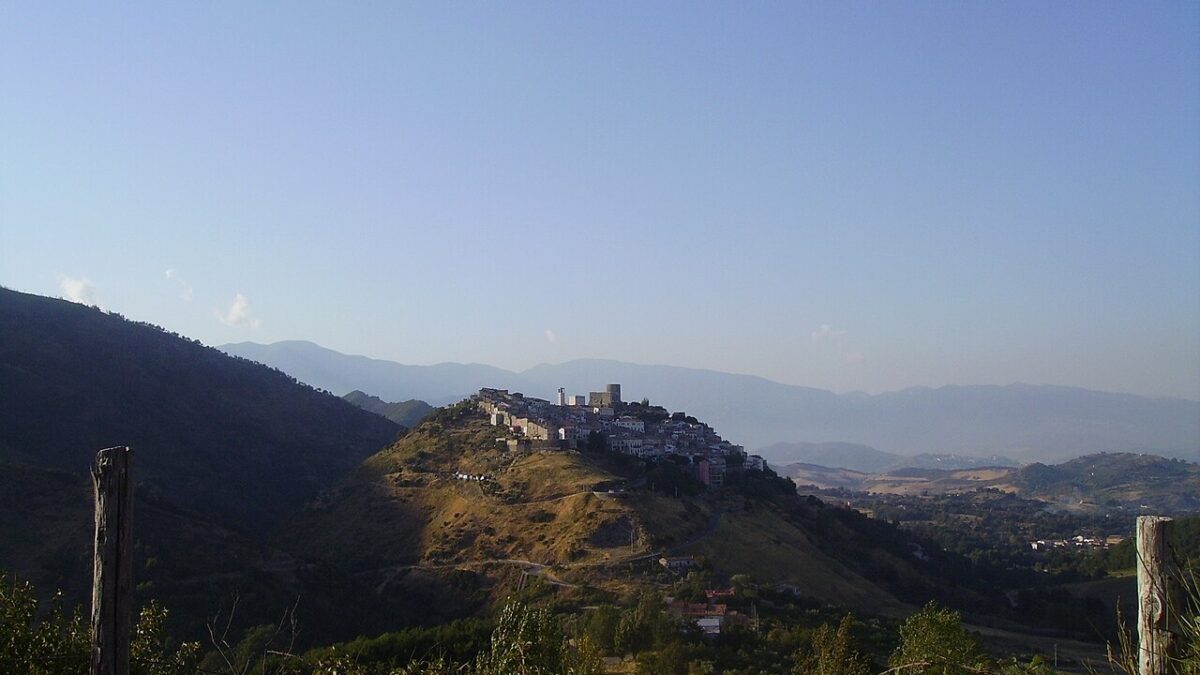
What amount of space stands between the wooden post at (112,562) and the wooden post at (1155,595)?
4.96m

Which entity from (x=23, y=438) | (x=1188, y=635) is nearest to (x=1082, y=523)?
(x=23, y=438)

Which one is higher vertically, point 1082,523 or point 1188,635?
point 1188,635

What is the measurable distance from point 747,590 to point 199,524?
19.0 metres

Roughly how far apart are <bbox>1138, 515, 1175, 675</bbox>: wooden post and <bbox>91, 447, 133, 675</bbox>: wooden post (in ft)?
16.3

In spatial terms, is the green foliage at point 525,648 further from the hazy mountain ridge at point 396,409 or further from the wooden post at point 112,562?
the hazy mountain ridge at point 396,409

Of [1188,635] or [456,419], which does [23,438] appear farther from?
[1188,635]

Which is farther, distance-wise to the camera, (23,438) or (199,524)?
(23,438)

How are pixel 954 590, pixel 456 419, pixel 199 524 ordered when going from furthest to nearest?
pixel 456 419 → pixel 954 590 → pixel 199 524

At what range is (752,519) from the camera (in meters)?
38.2

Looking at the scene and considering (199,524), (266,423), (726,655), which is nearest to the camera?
(726,655)

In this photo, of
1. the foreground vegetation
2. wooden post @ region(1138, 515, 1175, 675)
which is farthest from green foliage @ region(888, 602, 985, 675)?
wooden post @ region(1138, 515, 1175, 675)

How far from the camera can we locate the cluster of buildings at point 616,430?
4334 centimetres

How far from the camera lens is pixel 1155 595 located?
13.3ft

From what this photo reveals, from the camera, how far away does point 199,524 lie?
3045cm
